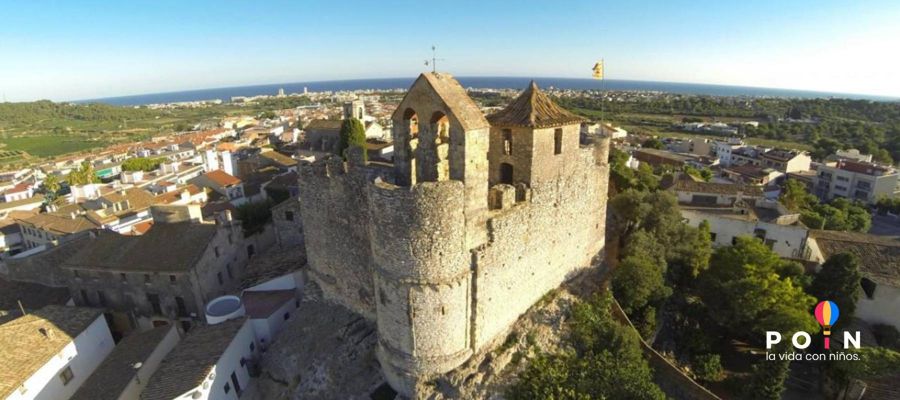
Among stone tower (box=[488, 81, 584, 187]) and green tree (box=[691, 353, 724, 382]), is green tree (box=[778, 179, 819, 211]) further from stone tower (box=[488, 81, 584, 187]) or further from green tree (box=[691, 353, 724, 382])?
stone tower (box=[488, 81, 584, 187])

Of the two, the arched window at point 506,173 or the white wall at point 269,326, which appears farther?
the white wall at point 269,326

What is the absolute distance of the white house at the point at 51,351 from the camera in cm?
1816

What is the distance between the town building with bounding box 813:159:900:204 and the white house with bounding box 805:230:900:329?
31.1 meters

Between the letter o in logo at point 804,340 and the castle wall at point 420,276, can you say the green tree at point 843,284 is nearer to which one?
the letter o in logo at point 804,340

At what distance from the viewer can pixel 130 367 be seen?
19578mm

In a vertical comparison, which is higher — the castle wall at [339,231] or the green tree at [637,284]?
the castle wall at [339,231]

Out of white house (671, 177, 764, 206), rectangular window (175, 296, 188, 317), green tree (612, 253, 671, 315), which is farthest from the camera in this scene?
white house (671, 177, 764, 206)

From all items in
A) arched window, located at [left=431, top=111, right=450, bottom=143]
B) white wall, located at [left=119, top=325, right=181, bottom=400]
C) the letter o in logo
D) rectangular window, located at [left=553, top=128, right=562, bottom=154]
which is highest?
arched window, located at [left=431, top=111, right=450, bottom=143]

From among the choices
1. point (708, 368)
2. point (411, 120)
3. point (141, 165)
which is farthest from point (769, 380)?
point (141, 165)

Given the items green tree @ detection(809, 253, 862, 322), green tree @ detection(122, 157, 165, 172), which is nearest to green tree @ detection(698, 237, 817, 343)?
green tree @ detection(809, 253, 862, 322)

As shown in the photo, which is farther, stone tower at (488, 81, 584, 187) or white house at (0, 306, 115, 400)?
white house at (0, 306, 115, 400)

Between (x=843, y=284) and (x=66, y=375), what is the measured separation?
37.8 meters

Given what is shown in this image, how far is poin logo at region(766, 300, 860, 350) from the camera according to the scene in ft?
64.2

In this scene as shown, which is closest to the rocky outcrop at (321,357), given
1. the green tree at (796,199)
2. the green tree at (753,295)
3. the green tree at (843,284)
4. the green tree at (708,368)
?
the green tree at (708,368)
